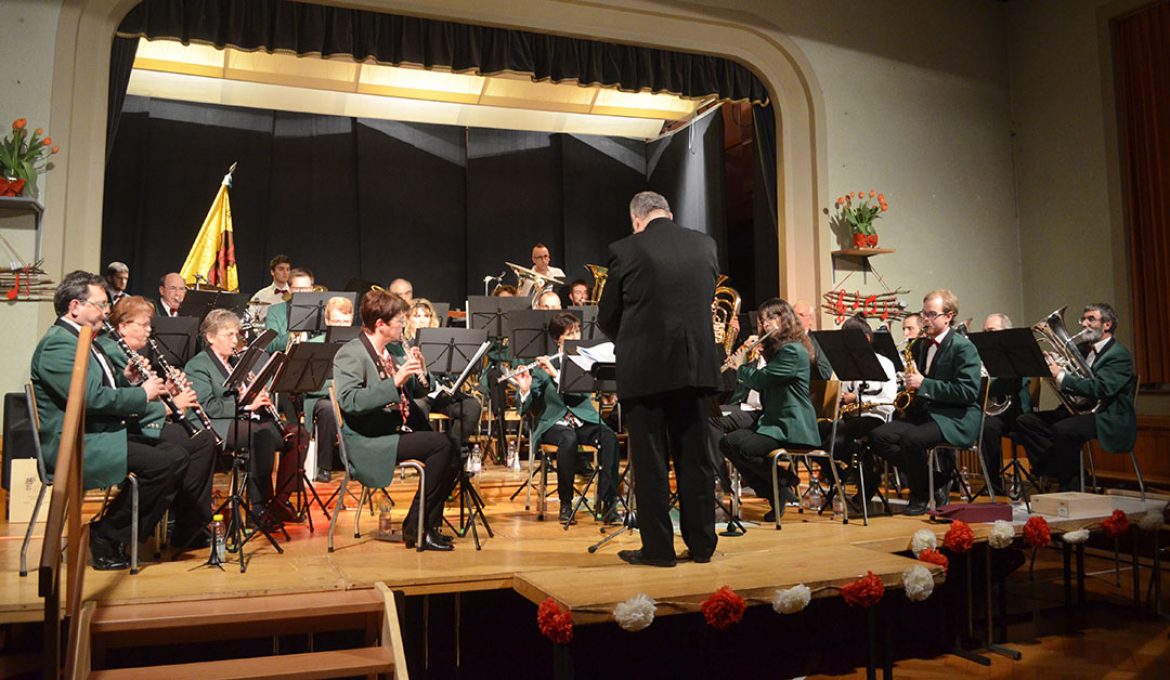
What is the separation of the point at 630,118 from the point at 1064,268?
5.64 metres

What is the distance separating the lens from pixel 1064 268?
8.41m

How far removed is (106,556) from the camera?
13.1 feet

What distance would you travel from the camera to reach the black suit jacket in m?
3.70

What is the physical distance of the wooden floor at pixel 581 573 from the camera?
3.50m

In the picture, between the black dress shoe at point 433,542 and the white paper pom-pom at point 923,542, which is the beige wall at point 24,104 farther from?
the white paper pom-pom at point 923,542

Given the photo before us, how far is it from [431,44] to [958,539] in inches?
207

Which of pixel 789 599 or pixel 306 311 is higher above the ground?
pixel 306 311

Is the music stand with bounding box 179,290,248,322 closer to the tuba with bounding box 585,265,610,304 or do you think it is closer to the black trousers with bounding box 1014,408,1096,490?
the tuba with bounding box 585,265,610,304

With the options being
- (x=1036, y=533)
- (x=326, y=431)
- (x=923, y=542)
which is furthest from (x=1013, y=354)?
(x=326, y=431)

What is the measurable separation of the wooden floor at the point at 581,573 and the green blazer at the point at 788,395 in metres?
0.54

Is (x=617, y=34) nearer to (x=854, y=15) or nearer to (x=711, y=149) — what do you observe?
(x=854, y=15)

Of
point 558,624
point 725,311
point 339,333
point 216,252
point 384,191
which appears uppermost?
point 384,191

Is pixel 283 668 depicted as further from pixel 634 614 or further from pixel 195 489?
pixel 195 489

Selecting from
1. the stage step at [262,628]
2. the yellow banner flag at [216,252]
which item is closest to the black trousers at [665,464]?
the stage step at [262,628]
